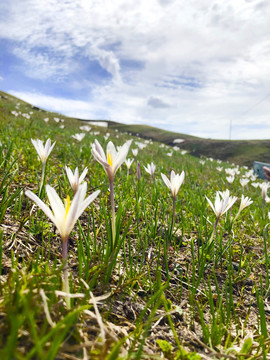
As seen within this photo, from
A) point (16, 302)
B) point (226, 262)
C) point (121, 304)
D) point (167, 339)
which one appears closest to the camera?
point (16, 302)

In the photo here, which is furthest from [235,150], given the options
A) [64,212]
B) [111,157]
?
[64,212]

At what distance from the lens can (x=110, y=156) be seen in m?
1.46

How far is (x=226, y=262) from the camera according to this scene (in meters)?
2.25

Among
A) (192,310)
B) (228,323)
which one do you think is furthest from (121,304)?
(228,323)

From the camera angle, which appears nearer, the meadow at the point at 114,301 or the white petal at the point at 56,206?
the meadow at the point at 114,301

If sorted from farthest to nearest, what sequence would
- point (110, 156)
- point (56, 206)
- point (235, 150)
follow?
point (235, 150), point (110, 156), point (56, 206)

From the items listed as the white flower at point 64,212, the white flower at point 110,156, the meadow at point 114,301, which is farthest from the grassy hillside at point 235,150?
the white flower at point 64,212

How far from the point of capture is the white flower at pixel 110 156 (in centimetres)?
137

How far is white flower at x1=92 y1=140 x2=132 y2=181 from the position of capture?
137 centimetres

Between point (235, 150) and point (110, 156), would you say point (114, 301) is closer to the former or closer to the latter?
point (110, 156)

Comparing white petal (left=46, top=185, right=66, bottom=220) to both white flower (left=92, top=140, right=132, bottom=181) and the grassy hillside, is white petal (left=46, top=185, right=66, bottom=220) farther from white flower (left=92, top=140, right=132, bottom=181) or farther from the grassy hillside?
the grassy hillside

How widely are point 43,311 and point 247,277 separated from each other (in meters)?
1.82

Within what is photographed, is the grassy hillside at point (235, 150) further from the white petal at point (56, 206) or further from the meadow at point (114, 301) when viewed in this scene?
the white petal at point (56, 206)

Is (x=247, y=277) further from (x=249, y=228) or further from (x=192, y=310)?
(x=249, y=228)
